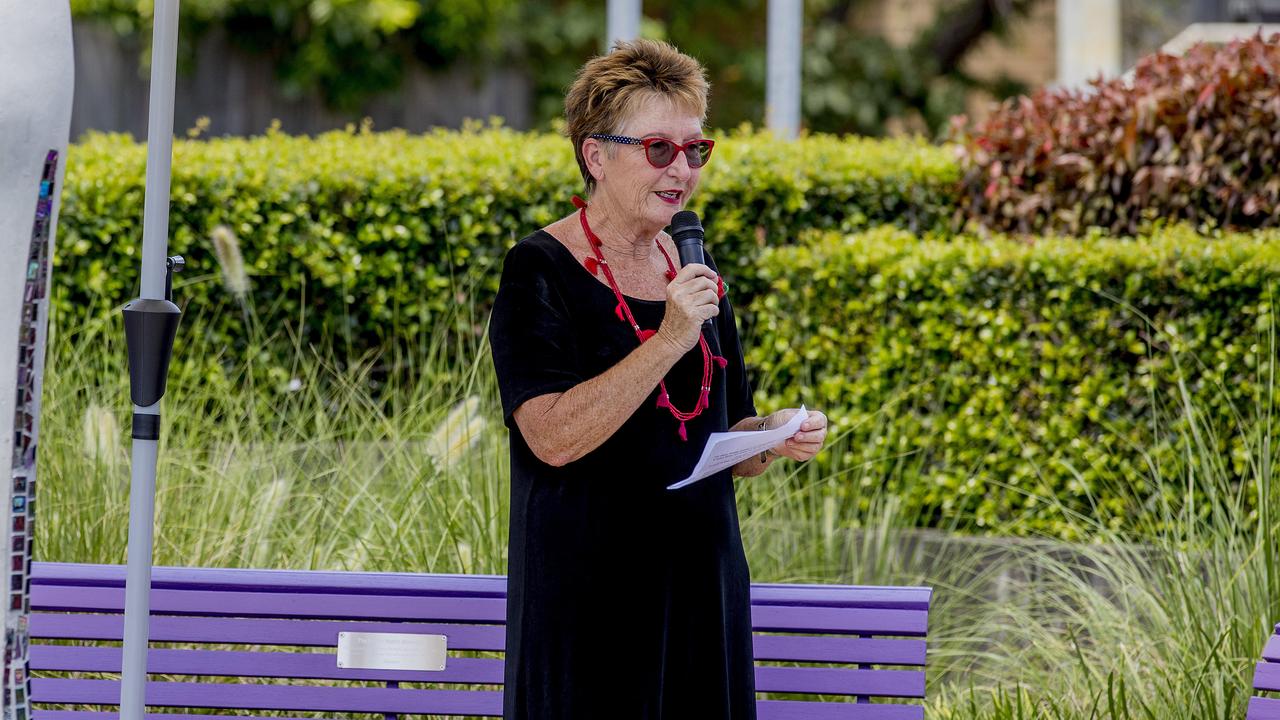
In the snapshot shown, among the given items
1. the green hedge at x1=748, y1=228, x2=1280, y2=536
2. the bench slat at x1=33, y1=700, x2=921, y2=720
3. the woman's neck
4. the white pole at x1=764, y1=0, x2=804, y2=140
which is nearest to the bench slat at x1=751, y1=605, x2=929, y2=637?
the bench slat at x1=33, y1=700, x2=921, y2=720

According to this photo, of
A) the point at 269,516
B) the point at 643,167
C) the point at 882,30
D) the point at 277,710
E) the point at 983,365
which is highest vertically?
the point at 882,30

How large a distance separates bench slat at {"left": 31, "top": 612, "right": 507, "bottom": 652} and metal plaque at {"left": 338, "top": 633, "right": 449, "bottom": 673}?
0.15 feet

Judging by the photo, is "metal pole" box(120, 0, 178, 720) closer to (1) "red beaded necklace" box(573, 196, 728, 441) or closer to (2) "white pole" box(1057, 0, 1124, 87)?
(1) "red beaded necklace" box(573, 196, 728, 441)

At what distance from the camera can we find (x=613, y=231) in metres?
2.75

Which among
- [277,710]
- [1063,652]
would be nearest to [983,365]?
[1063,652]

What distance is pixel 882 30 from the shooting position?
61.1ft

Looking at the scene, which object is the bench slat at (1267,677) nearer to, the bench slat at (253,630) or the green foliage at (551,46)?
the bench slat at (253,630)

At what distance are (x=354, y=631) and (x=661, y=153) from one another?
1642 mm

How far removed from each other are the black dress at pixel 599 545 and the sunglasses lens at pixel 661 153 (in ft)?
0.73

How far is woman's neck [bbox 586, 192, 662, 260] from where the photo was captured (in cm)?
273

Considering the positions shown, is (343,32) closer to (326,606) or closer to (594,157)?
(326,606)

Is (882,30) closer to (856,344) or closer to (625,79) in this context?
(856,344)

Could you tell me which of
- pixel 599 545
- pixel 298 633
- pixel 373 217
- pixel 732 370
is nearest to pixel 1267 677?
pixel 732 370

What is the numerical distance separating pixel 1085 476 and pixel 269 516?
3.02m
